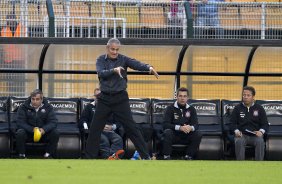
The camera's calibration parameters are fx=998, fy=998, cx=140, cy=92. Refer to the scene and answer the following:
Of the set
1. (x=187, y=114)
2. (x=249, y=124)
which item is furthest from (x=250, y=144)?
(x=187, y=114)

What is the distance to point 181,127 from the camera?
18531mm

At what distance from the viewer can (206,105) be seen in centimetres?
1969

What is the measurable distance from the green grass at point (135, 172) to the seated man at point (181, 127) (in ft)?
14.8

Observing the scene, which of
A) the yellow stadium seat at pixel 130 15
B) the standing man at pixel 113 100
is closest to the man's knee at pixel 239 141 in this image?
the standing man at pixel 113 100

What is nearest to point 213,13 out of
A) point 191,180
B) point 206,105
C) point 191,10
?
point 191,10

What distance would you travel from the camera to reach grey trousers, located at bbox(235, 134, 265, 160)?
60.7 feet

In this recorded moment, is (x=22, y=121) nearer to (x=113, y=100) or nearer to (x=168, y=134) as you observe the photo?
(x=168, y=134)

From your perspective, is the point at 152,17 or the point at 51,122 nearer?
the point at 51,122

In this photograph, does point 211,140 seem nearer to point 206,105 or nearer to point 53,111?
point 206,105

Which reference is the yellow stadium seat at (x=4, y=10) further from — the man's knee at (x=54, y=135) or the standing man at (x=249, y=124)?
the standing man at (x=249, y=124)

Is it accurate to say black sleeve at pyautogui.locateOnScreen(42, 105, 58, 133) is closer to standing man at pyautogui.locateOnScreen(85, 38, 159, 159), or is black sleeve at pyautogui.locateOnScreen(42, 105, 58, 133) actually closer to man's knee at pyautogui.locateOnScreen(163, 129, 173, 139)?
man's knee at pyautogui.locateOnScreen(163, 129, 173, 139)

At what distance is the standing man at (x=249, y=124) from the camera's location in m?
18.6

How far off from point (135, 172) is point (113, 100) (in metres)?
4.06

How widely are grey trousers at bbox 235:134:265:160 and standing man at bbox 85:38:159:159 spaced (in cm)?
323
